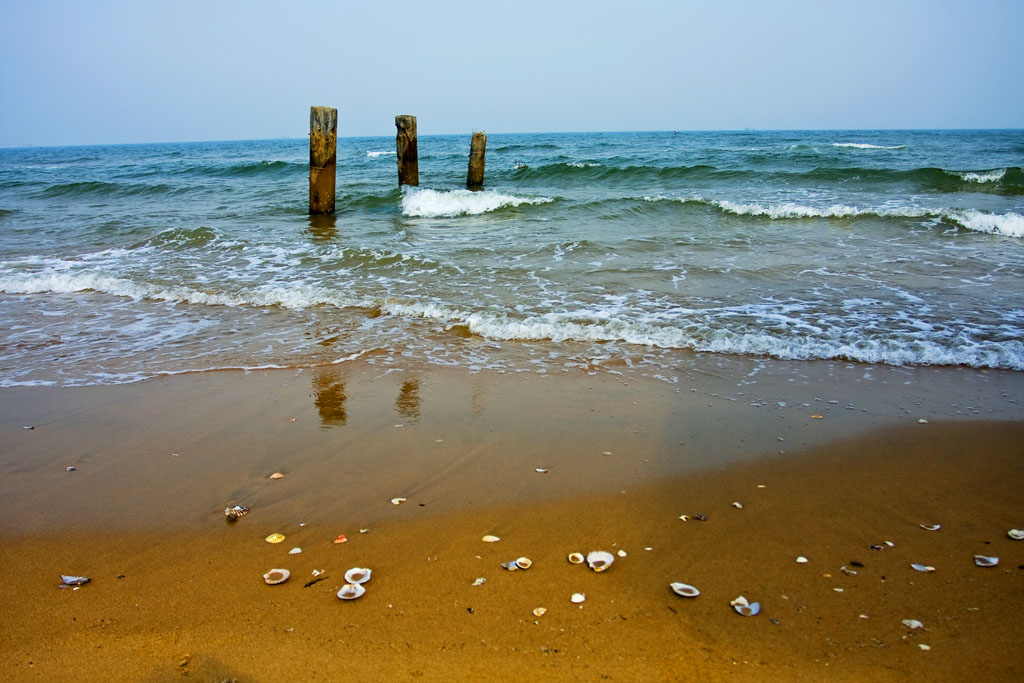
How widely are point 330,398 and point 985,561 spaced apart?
→ 11.8ft

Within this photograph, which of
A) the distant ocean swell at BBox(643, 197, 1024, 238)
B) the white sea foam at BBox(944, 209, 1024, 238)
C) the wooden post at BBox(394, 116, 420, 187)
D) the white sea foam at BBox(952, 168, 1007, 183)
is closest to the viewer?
the white sea foam at BBox(944, 209, 1024, 238)

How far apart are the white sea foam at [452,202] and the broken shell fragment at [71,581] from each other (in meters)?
12.5

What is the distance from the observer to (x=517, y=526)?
2.72 metres

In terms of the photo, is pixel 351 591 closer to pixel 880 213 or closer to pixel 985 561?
pixel 985 561

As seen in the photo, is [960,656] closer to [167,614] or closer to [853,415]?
[853,415]

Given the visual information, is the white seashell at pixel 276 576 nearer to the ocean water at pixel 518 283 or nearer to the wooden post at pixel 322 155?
the ocean water at pixel 518 283

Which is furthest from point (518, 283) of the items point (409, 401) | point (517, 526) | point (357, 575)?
point (357, 575)

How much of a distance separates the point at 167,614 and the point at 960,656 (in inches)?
102

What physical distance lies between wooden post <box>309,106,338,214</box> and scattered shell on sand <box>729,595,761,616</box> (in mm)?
12598

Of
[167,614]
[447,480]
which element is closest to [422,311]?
[447,480]

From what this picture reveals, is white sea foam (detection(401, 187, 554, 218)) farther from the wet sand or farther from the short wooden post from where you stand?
the wet sand

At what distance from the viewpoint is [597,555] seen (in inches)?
96.9

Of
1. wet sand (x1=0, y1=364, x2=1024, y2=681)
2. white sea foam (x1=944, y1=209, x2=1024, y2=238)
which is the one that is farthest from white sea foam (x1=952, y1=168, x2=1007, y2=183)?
wet sand (x1=0, y1=364, x2=1024, y2=681)

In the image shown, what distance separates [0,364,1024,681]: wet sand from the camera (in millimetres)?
1971
